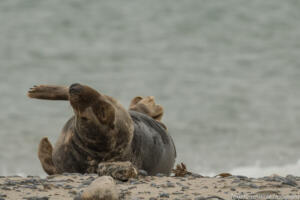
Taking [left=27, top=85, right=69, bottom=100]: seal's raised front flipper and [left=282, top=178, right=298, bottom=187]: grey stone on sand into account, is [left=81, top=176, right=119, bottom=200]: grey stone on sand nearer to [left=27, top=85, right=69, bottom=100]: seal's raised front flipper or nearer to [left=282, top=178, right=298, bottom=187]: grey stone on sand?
[left=282, top=178, right=298, bottom=187]: grey stone on sand

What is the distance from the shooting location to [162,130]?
21.0ft

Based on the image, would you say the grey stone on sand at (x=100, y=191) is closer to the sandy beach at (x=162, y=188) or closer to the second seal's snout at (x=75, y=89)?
the sandy beach at (x=162, y=188)

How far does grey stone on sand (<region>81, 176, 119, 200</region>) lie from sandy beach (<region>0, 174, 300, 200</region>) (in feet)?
0.33

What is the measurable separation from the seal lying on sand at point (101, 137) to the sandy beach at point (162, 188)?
377mm

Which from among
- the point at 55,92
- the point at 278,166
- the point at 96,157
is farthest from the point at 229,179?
the point at 278,166

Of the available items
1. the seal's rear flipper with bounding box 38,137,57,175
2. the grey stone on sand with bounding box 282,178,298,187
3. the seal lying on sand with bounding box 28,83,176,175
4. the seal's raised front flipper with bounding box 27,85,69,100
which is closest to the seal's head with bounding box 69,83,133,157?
the seal lying on sand with bounding box 28,83,176,175

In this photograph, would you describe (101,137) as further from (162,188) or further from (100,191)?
(100,191)

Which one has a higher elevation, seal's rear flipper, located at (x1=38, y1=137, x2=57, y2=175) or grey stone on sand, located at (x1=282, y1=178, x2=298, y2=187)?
seal's rear flipper, located at (x1=38, y1=137, x2=57, y2=175)

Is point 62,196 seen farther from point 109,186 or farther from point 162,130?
point 162,130

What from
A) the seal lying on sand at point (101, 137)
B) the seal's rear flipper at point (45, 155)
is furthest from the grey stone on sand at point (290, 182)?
the seal's rear flipper at point (45, 155)

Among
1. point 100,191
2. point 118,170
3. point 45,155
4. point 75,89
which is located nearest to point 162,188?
point 118,170

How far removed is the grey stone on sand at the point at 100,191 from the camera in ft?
12.9

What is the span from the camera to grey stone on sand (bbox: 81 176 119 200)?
392 cm

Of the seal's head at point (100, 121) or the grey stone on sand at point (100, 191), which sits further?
the seal's head at point (100, 121)
